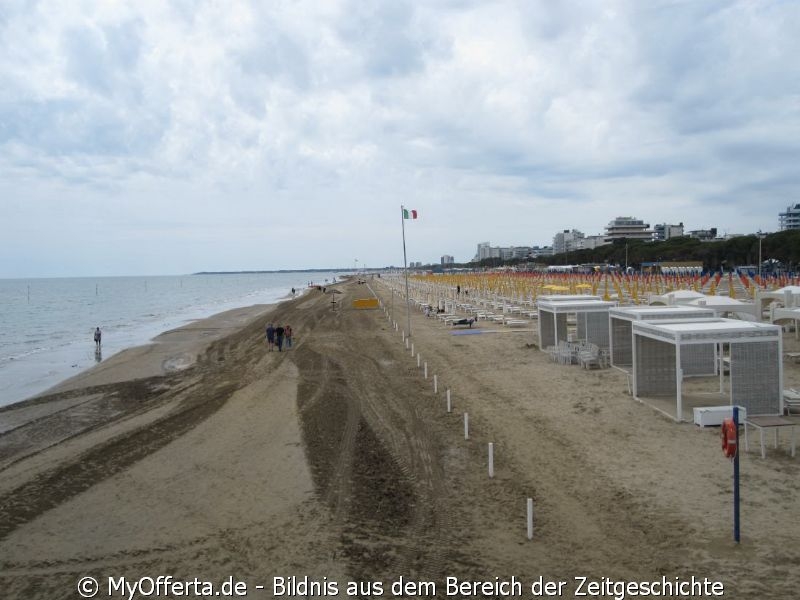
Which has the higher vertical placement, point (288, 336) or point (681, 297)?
point (681, 297)

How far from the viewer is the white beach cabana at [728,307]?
1906 centimetres

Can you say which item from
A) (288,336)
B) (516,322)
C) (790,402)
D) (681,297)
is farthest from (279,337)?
(790,402)

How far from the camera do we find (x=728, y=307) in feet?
63.1

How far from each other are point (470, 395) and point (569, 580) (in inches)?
348

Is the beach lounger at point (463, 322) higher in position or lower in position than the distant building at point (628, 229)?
lower

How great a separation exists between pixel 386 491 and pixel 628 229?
15673cm

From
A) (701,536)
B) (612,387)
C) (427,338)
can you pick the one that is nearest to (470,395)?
(612,387)

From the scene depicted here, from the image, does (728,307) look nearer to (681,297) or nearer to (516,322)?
(681,297)

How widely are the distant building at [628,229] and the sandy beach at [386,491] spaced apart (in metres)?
145

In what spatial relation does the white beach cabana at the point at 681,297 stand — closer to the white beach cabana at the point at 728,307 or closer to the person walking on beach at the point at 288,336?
the white beach cabana at the point at 728,307

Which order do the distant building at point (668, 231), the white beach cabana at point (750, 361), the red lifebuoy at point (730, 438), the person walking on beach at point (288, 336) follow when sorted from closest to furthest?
1. the red lifebuoy at point (730, 438)
2. the white beach cabana at point (750, 361)
3. the person walking on beach at point (288, 336)
4. the distant building at point (668, 231)

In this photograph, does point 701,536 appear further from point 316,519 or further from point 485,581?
point 316,519

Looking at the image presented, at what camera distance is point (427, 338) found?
26500 mm

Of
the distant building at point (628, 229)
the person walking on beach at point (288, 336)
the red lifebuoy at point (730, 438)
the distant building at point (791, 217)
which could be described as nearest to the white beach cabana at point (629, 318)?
the red lifebuoy at point (730, 438)
